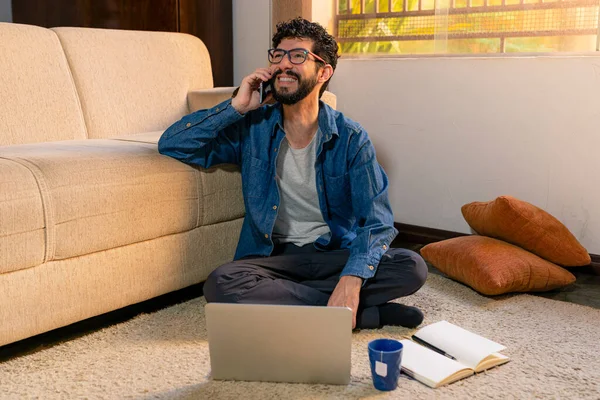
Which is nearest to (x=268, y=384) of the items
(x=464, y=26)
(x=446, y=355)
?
(x=446, y=355)

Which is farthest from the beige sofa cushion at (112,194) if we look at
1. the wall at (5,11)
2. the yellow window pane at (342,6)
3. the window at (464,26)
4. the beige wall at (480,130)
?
the wall at (5,11)

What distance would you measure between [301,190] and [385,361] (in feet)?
2.28

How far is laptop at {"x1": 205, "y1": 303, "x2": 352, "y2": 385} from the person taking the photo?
1617mm

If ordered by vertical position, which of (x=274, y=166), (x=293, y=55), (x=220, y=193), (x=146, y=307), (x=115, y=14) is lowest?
(x=146, y=307)

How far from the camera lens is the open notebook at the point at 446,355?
68.6 inches

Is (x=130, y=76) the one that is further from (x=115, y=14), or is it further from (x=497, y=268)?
(x=497, y=268)

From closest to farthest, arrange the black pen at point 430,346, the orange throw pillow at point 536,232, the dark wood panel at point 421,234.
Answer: the black pen at point 430,346
the orange throw pillow at point 536,232
the dark wood panel at point 421,234

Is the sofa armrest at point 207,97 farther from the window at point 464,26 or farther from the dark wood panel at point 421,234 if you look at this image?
the dark wood panel at point 421,234

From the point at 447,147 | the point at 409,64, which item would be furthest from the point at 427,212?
the point at 409,64

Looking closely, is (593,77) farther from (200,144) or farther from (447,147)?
(200,144)

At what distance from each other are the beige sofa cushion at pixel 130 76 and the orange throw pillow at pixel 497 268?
1.28 m

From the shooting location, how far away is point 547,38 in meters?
2.79

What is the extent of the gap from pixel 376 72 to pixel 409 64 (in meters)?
0.18

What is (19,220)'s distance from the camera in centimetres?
179
